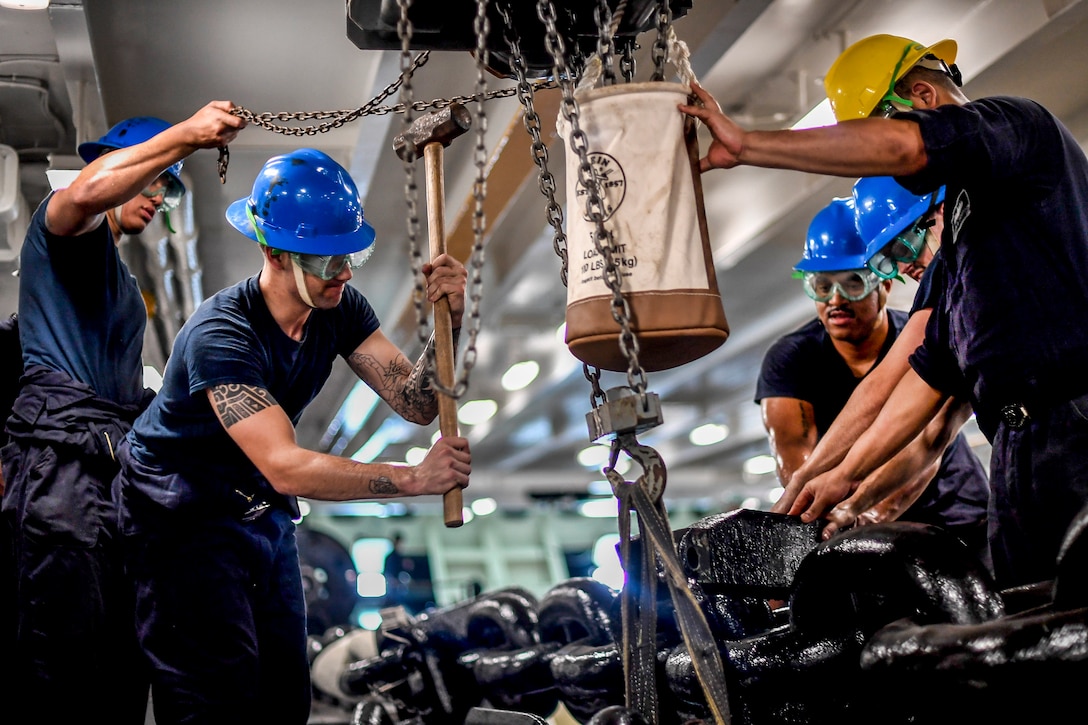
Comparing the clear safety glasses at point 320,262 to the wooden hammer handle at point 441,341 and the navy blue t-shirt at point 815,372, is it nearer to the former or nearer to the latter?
the wooden hammer handle at point 441,341

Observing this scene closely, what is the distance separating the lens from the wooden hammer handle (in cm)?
218

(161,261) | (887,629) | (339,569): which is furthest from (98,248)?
(339,569)

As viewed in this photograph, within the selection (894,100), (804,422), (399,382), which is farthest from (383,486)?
(804,422)

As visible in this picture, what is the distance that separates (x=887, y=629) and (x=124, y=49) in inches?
152

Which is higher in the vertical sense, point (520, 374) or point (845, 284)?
point (520, 374)

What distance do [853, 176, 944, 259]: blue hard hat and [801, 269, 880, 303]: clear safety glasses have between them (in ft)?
1.20

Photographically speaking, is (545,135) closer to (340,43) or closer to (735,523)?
(340,43)

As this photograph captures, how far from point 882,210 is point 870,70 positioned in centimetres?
90

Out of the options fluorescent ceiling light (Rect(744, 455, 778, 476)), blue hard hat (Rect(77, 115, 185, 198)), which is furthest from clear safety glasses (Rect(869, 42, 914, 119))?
fluorescent ceiling light (Rect(744, 455, 778, 476))

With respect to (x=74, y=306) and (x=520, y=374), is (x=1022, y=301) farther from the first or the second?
(x=520, y=374)

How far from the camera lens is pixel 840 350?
12.3 feet

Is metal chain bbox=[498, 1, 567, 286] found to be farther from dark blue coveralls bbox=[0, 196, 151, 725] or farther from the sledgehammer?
dark blue coveralls bbox=[0, 196, 151, 725]

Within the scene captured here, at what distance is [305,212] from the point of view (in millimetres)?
2643

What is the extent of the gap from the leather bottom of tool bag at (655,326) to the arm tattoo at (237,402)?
984mm
